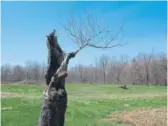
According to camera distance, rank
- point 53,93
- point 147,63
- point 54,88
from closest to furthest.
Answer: point 53,93 < point 54,88 < point 147,63

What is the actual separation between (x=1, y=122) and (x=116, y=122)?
662cm

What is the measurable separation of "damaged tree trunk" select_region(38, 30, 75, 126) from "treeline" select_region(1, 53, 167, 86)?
73.5m

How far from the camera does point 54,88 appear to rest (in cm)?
1014

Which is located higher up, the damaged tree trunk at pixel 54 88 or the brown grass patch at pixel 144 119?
the damaged tree trunk at pixel 54 88

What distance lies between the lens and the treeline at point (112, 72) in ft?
308

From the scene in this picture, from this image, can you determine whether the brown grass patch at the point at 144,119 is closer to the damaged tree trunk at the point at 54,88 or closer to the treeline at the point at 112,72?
the damaged tree trunk at the point at 54,88

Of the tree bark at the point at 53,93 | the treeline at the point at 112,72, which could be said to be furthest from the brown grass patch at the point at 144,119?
the treeline at the point at 112,72

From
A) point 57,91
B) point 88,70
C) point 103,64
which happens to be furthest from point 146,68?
point 57,91

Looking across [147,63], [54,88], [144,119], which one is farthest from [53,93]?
[147,63]

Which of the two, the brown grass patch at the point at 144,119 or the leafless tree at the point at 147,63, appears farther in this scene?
the leafless tree at the point at 147,63

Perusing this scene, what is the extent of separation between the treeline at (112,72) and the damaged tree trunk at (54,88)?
7352 cm

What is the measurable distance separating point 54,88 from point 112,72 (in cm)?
9766

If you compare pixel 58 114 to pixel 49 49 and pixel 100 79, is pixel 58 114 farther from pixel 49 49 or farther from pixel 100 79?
pixel 100 79

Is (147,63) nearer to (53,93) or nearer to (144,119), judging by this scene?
(144,119)
